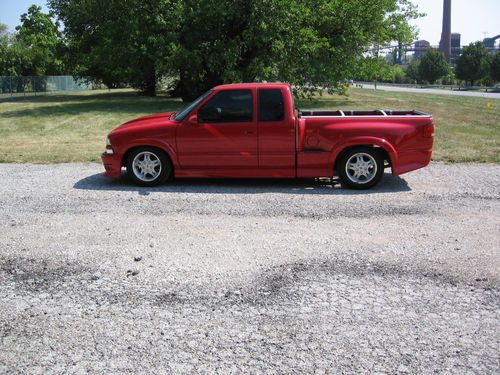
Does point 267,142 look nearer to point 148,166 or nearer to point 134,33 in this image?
point 148,166

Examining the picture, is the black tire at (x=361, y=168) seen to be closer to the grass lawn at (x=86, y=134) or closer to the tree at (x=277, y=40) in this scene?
the grass lawn at (x=86, y=134)

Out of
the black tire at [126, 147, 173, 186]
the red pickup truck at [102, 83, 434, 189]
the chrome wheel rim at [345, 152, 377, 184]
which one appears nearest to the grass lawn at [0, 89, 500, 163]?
the black tire at [126, 147, 173, 186]

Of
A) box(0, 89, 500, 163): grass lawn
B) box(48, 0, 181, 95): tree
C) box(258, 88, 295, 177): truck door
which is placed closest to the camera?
box(258, 88, 295, 177): truck door

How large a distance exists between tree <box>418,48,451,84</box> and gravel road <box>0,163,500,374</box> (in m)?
85.1

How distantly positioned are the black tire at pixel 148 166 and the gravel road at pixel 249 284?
2.48 ft

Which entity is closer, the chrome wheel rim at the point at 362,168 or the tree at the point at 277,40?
the chrome wheel rim at the point at 362,168

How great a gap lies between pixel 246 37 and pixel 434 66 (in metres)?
69.7

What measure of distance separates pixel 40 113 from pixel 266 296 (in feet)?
76.8

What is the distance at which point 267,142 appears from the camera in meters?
8.45

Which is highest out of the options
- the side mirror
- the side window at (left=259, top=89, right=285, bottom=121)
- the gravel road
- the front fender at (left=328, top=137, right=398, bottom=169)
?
the side window at (left=259, top=89, right=285, bottom=121)

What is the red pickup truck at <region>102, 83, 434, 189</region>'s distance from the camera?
840 centimetres

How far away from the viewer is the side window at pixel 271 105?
8.45m

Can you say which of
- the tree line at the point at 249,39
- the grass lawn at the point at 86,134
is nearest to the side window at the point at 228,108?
the grass lawn at the point at 86,134

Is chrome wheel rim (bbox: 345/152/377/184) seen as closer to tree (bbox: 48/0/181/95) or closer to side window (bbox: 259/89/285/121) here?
side window (bbox: 259/89/285/121)
